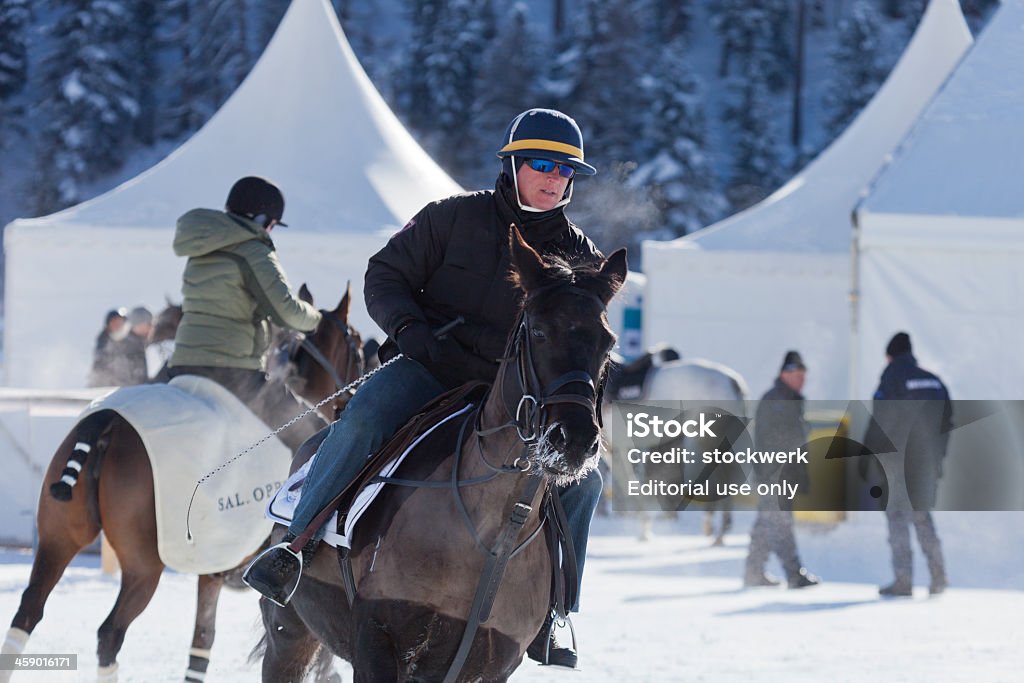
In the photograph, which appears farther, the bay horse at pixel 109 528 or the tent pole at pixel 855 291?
the tent pole at pixel 855 291

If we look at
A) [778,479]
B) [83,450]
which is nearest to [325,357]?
[83,450]

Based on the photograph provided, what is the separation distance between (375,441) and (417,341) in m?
0.37

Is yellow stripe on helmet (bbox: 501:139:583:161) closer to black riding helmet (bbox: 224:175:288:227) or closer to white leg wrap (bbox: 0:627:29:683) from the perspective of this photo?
black riding helmet (bbox: 224:175:288:227)

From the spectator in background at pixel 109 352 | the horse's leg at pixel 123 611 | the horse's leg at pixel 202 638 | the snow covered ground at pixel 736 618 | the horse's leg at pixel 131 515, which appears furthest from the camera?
the spectator in background at pixel 109 352

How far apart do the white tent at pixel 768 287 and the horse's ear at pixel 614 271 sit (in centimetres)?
1383

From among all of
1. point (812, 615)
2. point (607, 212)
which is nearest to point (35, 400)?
point (812, 615)

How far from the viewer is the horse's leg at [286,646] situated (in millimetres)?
4875

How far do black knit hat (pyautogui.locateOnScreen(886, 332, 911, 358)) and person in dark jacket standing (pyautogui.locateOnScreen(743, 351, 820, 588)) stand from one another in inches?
34.3

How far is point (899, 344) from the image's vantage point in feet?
37.4

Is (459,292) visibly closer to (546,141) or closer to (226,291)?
(546,141)

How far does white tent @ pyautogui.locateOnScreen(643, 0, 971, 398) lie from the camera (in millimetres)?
17672

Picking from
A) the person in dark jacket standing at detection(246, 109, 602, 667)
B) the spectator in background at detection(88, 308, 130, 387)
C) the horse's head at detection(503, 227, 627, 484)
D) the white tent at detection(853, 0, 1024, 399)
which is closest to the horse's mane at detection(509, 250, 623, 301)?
the horse's head at detection(503, 227, 627, 484)

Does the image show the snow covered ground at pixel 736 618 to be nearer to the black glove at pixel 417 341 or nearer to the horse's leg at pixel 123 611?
the horse's leg at pixel 123 611

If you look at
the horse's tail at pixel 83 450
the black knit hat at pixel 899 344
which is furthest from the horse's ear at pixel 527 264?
the black knit hat at pixel 899 344
